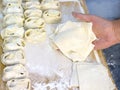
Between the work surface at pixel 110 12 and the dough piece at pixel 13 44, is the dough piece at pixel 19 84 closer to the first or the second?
the dough piece at pixel 13 44

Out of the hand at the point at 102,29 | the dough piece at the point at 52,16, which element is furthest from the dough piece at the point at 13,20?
the hand at the point at 102,29

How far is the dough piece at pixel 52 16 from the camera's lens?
129 cm

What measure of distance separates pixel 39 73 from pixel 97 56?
255 mm

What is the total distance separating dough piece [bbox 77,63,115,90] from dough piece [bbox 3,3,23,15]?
1.29 feet

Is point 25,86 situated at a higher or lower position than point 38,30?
lower

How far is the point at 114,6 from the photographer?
5.36ft

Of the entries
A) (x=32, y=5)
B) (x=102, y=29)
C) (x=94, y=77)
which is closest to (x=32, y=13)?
(x=32, y=5)

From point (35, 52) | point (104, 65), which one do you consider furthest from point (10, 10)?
point (104, 65)

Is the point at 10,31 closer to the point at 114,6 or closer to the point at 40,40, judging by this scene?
the point at 40,40

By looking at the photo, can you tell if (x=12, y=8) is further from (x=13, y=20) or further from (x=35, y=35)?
(x=35, y=35)

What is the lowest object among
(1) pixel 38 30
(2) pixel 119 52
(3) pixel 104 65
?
(2) pixel 119 52

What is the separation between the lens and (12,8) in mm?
1304

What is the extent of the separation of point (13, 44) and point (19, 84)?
20 centimetres

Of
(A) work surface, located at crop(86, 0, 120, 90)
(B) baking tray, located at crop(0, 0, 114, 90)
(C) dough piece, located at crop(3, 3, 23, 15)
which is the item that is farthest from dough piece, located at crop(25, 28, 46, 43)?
(A) work surface, located at crop(86, 0, 120, 90)
